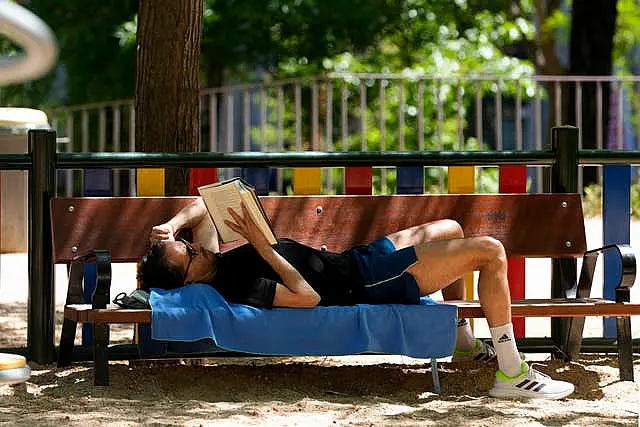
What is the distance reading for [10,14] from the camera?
301cm

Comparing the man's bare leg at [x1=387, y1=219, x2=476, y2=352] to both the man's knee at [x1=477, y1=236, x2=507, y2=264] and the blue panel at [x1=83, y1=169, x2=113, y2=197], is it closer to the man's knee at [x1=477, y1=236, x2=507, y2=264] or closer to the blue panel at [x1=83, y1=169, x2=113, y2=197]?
the man's knee at [x1=477, y1=236, x2=507, y2=264]

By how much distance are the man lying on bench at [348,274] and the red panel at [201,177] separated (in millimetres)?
558

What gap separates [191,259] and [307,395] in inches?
29.7

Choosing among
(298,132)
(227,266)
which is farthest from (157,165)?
(298,132)

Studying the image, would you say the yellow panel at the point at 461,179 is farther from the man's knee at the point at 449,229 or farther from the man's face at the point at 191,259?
the man's face at the point at 191,259

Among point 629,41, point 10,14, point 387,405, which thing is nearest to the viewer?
point 10,14

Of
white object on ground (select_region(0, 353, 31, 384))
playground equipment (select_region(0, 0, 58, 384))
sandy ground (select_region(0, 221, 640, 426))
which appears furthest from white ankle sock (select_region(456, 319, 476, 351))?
playground equipment (select_region(0, 0, 58, 384))

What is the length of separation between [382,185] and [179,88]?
242 inches

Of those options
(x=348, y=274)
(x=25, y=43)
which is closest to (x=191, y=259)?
(x=348, y=274)

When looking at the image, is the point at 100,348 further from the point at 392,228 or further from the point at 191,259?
the point at 392,228

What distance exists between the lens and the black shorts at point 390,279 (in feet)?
19.9

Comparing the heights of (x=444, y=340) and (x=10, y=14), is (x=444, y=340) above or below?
below

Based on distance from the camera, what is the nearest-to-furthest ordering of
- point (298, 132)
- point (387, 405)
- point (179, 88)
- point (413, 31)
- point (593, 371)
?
point (387, 405), point (593, 371), point (179, 88), point (298, 132), point (413, 31)

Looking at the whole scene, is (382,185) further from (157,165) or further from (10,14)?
(10,14)
